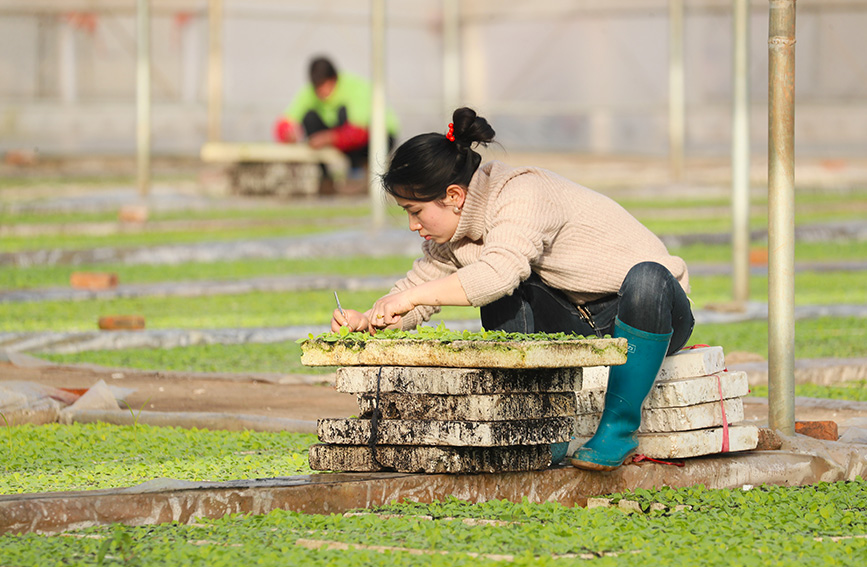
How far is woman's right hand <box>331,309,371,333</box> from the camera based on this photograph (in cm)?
333

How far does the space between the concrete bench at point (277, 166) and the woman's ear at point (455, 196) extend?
10653 millimetres

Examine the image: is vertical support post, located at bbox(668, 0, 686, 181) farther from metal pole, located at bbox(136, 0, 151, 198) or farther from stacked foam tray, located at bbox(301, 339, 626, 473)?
stacked foam tray, located at bbox(301, 339, 626, 473)

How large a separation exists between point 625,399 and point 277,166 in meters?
11.3

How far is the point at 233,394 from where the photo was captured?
188 inches

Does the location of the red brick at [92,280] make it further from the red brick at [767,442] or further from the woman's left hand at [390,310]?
the red brick at [767,442]

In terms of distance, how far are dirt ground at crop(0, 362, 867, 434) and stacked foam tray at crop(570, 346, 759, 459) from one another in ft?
1.54

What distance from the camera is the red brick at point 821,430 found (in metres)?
3.74

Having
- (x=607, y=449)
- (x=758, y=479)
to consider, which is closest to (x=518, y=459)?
(x=607, y=449)

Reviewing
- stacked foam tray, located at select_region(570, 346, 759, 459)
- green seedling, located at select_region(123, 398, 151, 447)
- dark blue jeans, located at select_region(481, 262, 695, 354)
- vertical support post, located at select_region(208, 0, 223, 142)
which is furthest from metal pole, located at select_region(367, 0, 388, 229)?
vertical support post, located at select_region(208, 0, 223, 142)

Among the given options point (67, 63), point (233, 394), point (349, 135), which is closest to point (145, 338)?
point (233, 394)

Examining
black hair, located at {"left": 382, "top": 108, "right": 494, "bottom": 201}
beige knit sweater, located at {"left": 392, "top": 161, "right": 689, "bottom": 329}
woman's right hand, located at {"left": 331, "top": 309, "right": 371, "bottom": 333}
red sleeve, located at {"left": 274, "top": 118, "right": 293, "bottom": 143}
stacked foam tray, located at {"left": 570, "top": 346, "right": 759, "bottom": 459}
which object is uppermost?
red sleeve, located at {"left": 274, "top": 118, "right": 293, "bottom": 143}

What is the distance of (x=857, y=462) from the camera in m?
3.45

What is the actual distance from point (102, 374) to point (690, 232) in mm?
6674

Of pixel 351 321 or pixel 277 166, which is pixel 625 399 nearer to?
pixel 351 321
